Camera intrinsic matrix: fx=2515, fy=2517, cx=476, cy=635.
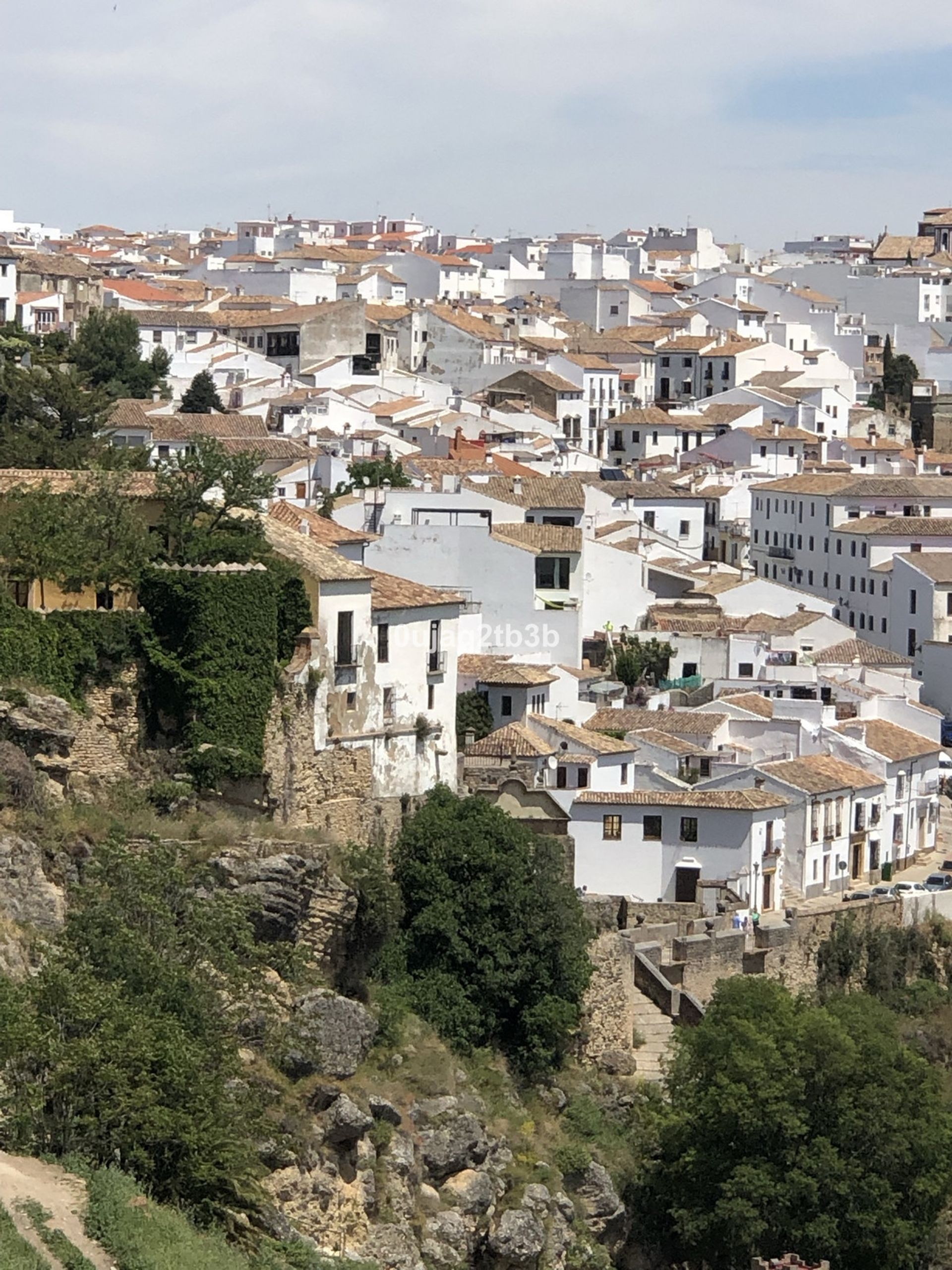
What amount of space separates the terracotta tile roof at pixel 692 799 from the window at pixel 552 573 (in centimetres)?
974

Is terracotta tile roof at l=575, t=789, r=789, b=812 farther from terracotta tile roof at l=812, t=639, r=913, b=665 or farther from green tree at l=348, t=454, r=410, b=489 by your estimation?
green tree at l=348, t=454, r=410, b=489

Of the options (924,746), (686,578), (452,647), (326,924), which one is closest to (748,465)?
(686,578)

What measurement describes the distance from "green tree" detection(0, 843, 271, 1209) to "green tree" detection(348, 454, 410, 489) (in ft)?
108

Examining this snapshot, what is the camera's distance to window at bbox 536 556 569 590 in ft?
161

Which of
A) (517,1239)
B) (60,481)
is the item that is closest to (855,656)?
(60,481)

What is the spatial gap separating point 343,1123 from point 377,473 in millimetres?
34111

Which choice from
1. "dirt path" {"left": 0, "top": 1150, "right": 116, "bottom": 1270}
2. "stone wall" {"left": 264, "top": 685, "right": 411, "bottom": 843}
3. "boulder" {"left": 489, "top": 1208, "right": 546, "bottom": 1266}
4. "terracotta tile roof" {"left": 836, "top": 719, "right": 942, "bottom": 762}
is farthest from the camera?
"terracotta tile roof" {"left": 836, "top": 719, "right": 942, "bottom": 762}

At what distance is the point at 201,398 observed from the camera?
70688mm

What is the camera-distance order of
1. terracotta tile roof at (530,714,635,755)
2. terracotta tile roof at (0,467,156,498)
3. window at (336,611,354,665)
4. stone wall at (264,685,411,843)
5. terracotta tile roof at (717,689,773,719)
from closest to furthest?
1. stone wall at (264,685,411,843)
2. window at (336,611,354,665)
3. terracotta tile roof at (0,467,156,498)
4. terracotta tile roof at (530,714,635,755)
5. terracotta tile roof at (717,689,773,719)

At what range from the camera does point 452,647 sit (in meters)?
33.3

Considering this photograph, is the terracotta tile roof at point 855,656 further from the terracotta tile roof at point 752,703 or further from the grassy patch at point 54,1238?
the grassy patch at point 54,1238

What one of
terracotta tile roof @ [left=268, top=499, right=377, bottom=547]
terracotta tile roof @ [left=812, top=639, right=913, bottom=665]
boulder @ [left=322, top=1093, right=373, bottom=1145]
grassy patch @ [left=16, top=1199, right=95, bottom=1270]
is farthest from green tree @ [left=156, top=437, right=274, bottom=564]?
terracotta tile roof @ [left=812, top=639, right=913, bottom=665]

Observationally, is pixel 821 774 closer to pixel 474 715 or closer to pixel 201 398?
pixel 474 715

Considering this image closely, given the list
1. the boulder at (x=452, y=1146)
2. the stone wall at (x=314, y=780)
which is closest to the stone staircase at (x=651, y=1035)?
the stone wall at (x=314, y=780)
